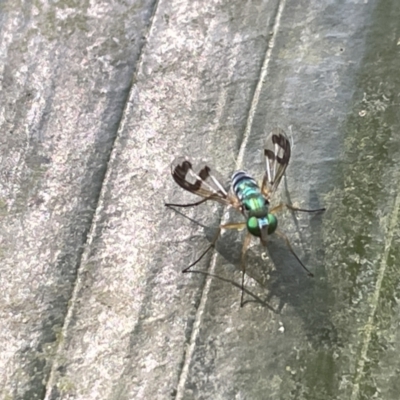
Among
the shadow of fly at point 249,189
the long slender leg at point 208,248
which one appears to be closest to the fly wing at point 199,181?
the shadow of fly at point 249,189

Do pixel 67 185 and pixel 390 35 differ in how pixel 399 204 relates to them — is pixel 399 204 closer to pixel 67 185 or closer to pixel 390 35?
pixel 390 35

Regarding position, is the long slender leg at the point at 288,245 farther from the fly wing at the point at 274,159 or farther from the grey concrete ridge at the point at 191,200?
the fly wing at the point at 274,159

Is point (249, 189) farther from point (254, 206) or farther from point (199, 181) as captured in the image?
point (199, 181)

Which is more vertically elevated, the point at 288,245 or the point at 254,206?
the point at 254,206

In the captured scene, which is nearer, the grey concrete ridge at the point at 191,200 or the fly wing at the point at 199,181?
the grey concrete ridge at the point at 191,200

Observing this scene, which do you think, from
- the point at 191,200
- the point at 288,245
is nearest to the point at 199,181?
the point at 191,200

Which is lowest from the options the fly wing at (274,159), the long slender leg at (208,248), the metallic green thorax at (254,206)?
the long slender leg at (208,248)

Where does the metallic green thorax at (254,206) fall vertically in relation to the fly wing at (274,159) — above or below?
below
